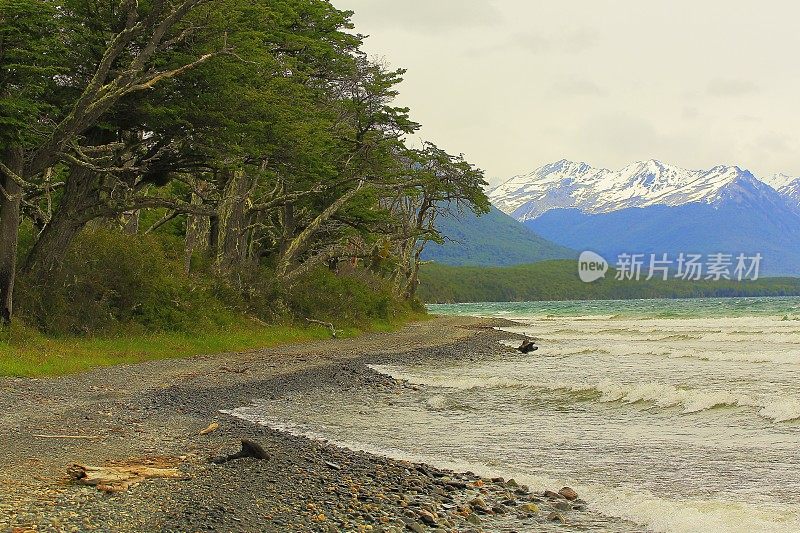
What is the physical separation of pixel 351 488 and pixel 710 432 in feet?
23.6

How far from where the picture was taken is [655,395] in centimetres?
1698

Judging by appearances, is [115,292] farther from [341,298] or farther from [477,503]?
[477,503]

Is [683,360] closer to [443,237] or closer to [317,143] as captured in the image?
[317,143]

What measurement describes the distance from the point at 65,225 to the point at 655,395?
1480 centimetres

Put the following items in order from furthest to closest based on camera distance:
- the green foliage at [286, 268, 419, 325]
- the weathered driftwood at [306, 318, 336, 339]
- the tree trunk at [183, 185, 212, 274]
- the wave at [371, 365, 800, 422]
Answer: the green foliage at [286, 268, 419, 325] → the weathered driftwood at [306, 318, 336, 339] → the tree trunk at [183, 185, 212, 274] → the wave at [371, 365, 800, 422]

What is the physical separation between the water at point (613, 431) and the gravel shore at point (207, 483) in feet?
2.86

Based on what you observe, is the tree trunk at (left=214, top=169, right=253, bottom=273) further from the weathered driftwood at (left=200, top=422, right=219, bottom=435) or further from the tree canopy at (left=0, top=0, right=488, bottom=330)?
the weathered driftwood at (left=200, top=422, right=219, bottom=435)

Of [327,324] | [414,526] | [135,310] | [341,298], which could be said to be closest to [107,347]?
[135,310]

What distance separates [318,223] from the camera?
110 ft

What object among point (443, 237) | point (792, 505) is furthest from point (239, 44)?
point (443, 237)

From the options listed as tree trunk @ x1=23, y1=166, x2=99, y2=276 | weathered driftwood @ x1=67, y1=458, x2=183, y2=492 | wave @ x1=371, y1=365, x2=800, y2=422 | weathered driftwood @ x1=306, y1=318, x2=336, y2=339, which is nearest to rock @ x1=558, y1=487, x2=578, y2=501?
weathered driftwood @ x1=67, y1=458, x2=183, y2=492

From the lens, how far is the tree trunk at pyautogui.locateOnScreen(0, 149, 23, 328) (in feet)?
62.7

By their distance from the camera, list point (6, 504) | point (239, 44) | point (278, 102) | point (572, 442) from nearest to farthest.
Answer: point (6, 504) → point (572, 442) → point (239, 44) → point (278, 102)

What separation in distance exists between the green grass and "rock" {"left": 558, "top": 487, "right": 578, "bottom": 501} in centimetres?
1139
